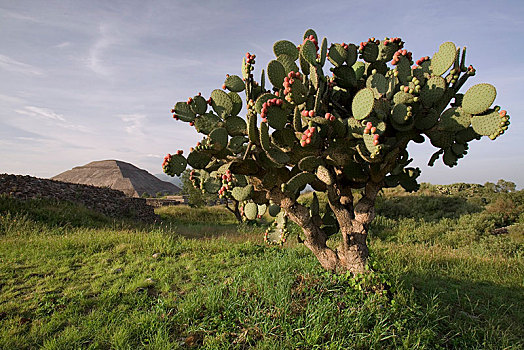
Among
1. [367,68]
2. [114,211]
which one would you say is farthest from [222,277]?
[114,211]

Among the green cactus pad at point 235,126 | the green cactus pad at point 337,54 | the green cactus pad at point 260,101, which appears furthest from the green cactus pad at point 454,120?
the green cactus pad at point 235,126

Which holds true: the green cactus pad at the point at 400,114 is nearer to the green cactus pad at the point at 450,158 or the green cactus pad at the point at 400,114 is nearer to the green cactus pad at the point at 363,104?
the green cactus pad at the point at 363,104

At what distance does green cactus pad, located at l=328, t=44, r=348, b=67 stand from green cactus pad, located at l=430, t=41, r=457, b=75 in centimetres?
97

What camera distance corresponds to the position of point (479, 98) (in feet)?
9.66

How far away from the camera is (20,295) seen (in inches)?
174

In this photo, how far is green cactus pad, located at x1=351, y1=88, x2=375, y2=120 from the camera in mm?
2842

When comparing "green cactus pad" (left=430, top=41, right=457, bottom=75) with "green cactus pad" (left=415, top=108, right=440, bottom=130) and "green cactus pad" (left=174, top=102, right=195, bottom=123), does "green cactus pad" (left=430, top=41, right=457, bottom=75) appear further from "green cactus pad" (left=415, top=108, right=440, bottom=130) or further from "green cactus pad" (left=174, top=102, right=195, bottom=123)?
"green cactus pad" (left=174, top=102, right=195, bottom=123)

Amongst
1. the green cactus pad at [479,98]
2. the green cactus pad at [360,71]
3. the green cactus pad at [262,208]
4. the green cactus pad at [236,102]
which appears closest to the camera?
the green cactus pad at [479,98]

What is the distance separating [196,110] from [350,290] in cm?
286

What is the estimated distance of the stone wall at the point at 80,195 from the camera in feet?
39.4

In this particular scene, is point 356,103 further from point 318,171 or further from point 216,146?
point 216,146

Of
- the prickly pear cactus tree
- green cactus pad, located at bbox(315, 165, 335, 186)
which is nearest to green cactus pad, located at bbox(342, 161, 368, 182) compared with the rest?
the prickly pear cactus tree

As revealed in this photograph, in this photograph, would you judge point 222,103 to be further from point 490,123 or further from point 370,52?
point 490,123

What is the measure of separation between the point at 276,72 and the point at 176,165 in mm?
1467
